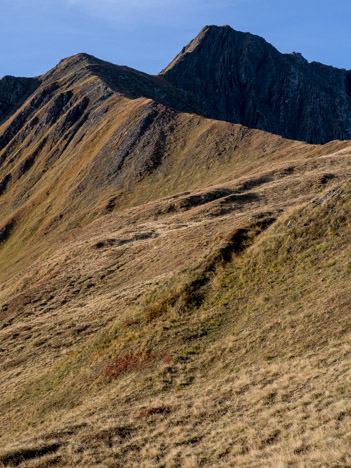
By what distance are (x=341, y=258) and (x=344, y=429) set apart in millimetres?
14230

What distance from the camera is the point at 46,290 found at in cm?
4303

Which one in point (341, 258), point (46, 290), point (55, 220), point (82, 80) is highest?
point (82, 80)

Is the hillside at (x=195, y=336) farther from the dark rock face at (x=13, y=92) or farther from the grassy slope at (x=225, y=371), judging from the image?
the dark rock face at (x=13, y=92)

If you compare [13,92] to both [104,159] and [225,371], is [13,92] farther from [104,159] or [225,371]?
[225,371]

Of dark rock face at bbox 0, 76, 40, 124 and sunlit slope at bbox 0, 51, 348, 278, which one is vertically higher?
dark rock face at bbox 0, 76, 40, 124

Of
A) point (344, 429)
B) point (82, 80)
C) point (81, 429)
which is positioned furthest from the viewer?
point (82, 80)

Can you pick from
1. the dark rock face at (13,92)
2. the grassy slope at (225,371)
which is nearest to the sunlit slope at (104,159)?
the dark rock face at (13,92)

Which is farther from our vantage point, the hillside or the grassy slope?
the hillside

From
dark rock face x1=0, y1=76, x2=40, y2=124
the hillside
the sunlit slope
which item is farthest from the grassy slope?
dark rock face x1=0, y1=76, x2=40, y2=124

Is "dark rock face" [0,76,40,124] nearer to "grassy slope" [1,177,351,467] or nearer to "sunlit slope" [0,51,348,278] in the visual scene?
"sunlit slope" [0,51,348,278]

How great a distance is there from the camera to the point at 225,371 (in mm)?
18891

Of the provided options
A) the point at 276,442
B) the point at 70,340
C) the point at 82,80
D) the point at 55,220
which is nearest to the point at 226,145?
the point at 55,220

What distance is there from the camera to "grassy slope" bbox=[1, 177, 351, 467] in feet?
41.1

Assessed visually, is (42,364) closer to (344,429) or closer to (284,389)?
(284,389)
